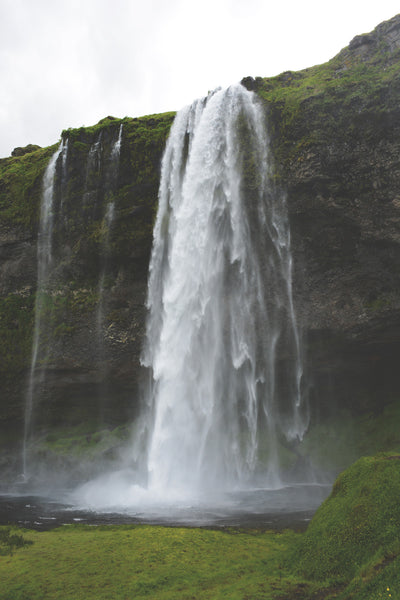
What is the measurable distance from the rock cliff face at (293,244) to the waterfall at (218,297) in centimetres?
91

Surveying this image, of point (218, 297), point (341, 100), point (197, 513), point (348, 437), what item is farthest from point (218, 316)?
point (341, 100)

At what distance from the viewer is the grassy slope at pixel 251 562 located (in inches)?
193

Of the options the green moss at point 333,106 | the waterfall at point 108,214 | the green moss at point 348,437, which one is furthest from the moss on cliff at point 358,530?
the waterfall at point 108,214

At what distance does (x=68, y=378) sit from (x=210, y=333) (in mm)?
8355

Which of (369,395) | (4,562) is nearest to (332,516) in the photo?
(4,562)

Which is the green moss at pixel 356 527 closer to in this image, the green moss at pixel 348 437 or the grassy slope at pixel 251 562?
the grassy slope at pixel 251 562

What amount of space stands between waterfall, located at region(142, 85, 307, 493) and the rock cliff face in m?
0.91

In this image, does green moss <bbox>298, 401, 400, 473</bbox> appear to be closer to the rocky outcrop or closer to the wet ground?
the rocky outcrop

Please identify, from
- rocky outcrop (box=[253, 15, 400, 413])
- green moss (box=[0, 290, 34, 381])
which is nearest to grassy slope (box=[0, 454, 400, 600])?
rocky outcrop (box=[253, 15, 400, 413])

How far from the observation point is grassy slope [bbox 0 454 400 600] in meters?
4.90

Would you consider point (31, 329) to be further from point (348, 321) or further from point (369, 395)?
point (369, 395)

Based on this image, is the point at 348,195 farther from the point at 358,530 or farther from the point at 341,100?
the point at 358,530

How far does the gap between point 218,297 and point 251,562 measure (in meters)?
13.5

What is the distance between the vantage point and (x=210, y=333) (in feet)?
63.7
